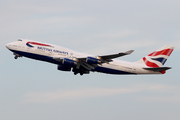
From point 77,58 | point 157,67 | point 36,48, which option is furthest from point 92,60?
point 157,67

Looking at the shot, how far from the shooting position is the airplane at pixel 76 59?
48.5m

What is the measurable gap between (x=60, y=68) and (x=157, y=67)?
1867cm

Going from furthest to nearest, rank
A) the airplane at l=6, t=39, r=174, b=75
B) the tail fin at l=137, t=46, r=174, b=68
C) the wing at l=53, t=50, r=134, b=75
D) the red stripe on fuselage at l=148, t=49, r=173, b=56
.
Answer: the red stripe on fuselage at l=148, t=49, r=173, b=56 → the tail fin at l=137, t=46, r=174, b=68 → the airplane at l=6, t=39, r=174, b=75 → the wing at l=53, t=50, r=134, b=75

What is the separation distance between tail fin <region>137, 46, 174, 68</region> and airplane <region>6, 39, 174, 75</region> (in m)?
1.92

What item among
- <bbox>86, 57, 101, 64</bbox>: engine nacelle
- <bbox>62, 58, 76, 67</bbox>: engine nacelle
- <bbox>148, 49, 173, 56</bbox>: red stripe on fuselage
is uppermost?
<bbox>148, 49, 173, 56</bbox>: red stripe on fuselage

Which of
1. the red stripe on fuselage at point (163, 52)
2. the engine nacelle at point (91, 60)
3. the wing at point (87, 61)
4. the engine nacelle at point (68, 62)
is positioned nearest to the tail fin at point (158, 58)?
the red stripe on fuselage at point (163, 52)

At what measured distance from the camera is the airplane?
48469 mm

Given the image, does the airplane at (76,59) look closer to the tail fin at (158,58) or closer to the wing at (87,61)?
the wing at (87,61)

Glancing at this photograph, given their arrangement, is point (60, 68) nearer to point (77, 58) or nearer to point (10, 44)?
point (77, 58)

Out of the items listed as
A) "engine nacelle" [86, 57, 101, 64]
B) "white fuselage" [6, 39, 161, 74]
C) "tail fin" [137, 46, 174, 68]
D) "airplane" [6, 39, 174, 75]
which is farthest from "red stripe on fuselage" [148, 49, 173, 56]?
"engine nacelle" [86, 57, 101, 64]

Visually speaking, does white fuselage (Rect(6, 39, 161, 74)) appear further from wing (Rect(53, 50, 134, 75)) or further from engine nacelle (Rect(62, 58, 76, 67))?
engine nacelle (Rect(62, 58, 76, 67))

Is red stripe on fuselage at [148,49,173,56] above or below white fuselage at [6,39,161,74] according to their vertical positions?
above

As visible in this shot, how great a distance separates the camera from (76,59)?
163 ft

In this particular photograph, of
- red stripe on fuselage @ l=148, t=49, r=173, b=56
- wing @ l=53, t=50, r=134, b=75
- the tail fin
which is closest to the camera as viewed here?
wing @ l=53, t=50, r=134, b=75
